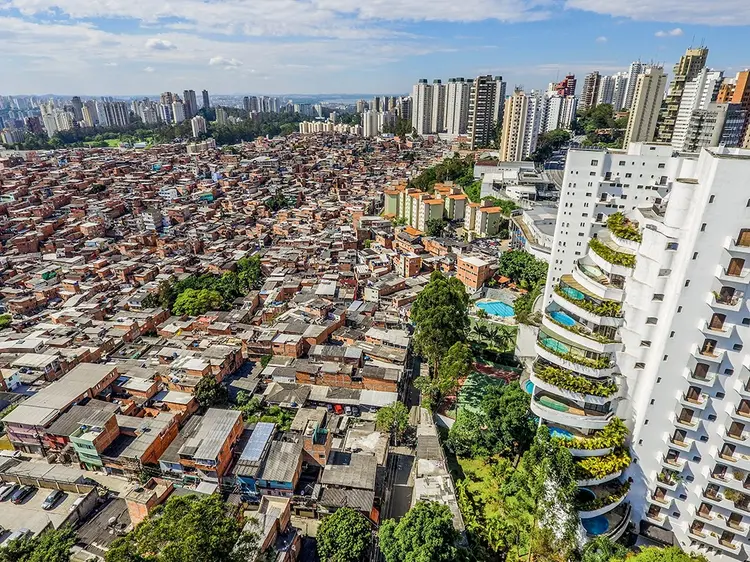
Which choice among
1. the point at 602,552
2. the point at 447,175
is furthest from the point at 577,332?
the point at 447,175

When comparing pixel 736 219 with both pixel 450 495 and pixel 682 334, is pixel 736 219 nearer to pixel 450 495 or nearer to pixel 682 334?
pixel 682 334

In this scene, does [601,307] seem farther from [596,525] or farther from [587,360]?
[596,525]

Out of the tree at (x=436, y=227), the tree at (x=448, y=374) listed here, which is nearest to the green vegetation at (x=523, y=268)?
the tree at (x=436, y=227)

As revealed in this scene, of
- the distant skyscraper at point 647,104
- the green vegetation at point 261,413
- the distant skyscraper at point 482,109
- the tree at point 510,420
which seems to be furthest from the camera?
the distant skyscraper at point 482,109

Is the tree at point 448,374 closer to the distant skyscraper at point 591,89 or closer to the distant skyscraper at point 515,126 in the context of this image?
the distant skyscraper at point 515,126

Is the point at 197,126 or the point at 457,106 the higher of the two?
the point at 457,106

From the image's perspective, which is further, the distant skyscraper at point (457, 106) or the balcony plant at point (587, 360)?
the distant skyscraper at point (457, 106)

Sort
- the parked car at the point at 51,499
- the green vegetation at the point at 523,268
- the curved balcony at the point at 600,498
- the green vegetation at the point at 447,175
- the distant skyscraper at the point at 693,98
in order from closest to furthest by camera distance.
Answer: the curved balcony at the point at 600,498 → the parked car at the point at 51,499 → the green vegetation at the point at 523,268 → the distant skyscraper at the point at 693,98 → the green vegetation at the point at 447,175
